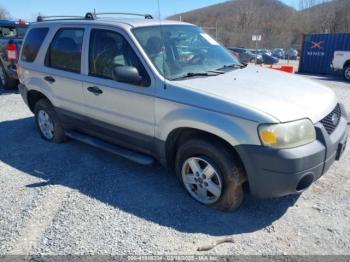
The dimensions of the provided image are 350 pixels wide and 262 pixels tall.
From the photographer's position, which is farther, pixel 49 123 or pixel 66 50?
pixel 49 123

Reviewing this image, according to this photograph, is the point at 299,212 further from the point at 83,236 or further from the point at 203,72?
the point at 83,236

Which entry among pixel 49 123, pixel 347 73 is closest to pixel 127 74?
pixel 49 123

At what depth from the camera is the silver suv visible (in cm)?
285

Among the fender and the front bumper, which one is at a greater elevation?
the fender

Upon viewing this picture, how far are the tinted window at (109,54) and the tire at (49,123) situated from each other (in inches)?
54.2

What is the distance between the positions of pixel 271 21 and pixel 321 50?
63.7 m

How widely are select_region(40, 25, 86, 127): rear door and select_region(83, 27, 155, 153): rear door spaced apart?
212 millimetres

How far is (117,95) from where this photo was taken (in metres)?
3.81

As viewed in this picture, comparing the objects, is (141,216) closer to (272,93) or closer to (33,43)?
(272,93)

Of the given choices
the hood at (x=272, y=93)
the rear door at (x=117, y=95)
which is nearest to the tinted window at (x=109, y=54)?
the rear door at (x=117, y=95)

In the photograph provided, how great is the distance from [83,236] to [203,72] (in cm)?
212

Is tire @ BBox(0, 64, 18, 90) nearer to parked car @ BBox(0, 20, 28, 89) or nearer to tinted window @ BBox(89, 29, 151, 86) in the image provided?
parked car @ BBox(0, 20, 28, 89)

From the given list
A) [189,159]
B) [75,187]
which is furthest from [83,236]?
[189,159]

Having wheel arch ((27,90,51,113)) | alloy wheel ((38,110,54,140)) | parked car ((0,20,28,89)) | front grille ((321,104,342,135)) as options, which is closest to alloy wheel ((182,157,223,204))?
front grille ((321,104,342,135))
